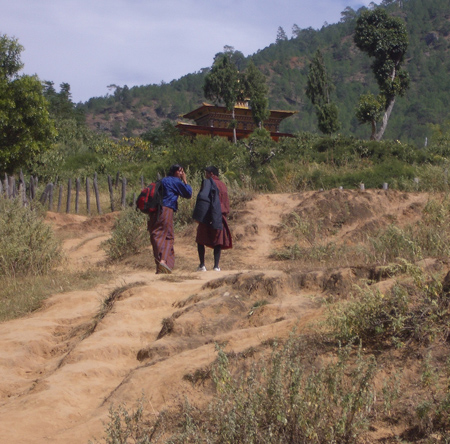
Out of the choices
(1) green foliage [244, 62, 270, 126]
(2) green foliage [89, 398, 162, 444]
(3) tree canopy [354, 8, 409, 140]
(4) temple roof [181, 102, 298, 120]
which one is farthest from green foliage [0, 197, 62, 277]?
(4) temple roof [181, 102, 298, 120]

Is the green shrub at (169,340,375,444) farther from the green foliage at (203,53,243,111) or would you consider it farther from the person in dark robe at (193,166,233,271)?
the green foliage at (203,53,243,111)

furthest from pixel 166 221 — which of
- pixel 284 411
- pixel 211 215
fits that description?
pixel 284 411

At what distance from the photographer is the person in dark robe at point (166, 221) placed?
7.31 metres

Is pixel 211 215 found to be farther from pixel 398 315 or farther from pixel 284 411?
pixel 284 411

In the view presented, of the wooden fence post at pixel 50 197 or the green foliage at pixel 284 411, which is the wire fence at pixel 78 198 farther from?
the green foliage at pixel 284 411

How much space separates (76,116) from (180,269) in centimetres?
4217

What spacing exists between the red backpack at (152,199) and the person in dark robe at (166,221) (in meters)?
0.05

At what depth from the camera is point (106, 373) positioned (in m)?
3.92

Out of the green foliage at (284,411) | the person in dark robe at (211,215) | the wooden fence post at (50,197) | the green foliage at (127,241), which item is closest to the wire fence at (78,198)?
Answer: the wooden fence post at (50,197)

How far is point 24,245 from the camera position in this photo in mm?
7719

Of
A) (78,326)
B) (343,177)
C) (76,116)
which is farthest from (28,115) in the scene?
(76,116)

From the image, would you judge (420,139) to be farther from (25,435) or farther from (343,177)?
(25,435)

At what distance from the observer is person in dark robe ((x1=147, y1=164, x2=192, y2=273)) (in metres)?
7.31

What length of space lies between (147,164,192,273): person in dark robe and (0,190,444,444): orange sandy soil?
63cm
